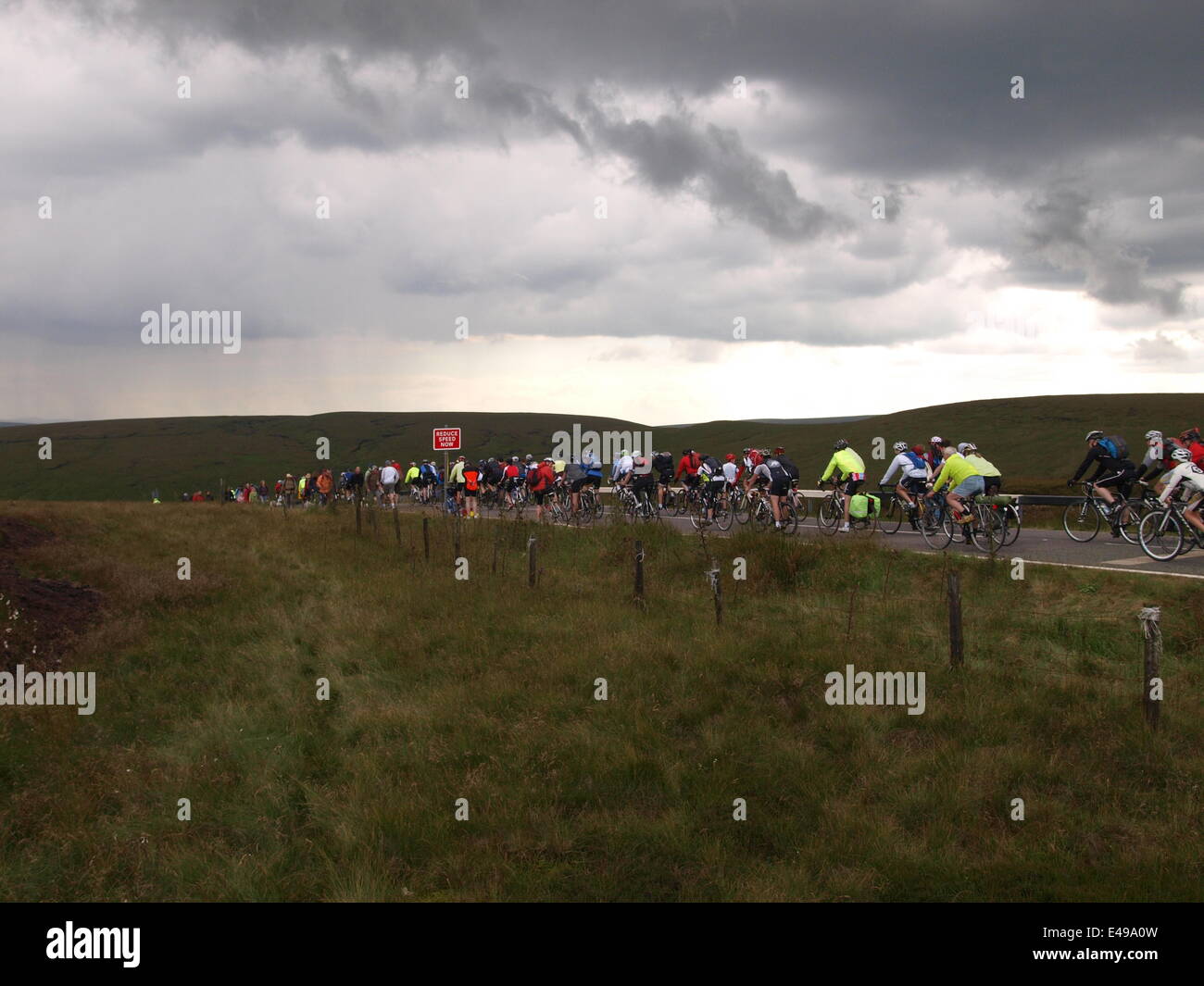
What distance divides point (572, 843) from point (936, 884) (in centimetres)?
253

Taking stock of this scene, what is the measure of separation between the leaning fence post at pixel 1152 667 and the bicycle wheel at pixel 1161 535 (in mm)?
7548

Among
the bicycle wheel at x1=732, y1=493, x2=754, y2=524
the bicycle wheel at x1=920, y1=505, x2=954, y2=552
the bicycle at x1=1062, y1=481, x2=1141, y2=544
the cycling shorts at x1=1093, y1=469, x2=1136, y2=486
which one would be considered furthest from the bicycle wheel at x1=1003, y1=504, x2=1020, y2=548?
the bicycle wheel at x1=732, y1=493, x2=754, y2=524

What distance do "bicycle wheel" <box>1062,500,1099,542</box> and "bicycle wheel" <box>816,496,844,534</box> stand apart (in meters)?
4.36

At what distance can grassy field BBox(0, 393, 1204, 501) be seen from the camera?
10631 cm

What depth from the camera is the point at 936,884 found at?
646 centimetres

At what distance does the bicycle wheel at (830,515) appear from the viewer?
20.5 meters

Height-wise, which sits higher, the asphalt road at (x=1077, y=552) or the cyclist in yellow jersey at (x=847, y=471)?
the cyclist in yellow jersey at (x=847, y=471)

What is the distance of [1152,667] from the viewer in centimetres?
837

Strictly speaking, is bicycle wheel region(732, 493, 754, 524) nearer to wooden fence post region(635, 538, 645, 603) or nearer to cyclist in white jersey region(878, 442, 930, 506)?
cyclist in white jersey region(878, 442, 930, 506)

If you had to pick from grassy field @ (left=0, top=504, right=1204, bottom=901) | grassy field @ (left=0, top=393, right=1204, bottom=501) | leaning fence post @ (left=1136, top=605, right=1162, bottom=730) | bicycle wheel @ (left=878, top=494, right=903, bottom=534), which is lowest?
grassy field @ (left=0, top=504, right=1204, bottom=901)

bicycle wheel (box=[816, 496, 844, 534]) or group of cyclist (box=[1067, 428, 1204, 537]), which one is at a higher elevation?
group of cyclist (box=[1067, 428, 1204, 537])

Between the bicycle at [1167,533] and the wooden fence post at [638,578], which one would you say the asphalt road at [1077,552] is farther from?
the wooden fence post at [638,578]

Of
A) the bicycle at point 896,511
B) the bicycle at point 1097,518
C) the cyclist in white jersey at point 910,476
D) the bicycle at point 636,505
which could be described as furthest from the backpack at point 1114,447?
the bicycle at point 636,505
